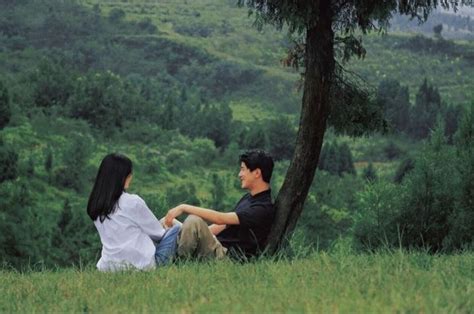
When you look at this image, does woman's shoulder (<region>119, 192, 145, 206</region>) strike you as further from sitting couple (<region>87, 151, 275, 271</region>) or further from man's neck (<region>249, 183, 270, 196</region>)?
man's neck (<region>249, 183, 270, 196</region>)

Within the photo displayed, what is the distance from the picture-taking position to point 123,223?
25.5 feet

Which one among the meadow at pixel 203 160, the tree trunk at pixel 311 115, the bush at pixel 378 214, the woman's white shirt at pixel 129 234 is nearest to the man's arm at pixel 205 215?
the woman's white shirt at pixel 129 234

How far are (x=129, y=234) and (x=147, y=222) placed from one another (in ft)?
0.64

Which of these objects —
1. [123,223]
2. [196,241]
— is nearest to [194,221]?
[196,241]

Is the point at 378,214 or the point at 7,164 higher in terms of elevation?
the point at 378,214

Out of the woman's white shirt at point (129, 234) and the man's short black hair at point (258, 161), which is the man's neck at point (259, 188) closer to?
the man's short black hair at point (258, 161)

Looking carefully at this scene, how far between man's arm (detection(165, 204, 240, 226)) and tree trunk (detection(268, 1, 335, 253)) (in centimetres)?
193

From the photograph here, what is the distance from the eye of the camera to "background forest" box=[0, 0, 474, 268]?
25.5 meters

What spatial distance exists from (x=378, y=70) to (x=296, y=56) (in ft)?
487

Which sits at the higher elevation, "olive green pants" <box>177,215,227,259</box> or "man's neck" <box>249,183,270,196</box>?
"man's neck" <box>249,183,270,196</box>

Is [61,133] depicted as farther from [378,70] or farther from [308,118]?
[308,118]

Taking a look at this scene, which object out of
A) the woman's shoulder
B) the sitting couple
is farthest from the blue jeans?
the woman's shoulder

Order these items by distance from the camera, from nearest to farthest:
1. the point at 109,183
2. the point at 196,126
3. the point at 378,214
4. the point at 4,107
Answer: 1. the point at 109,183
2. the point at 378,214
3. the point at 4,107
4. the point at 196,126

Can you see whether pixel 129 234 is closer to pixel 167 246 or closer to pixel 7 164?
pixel 167 246
